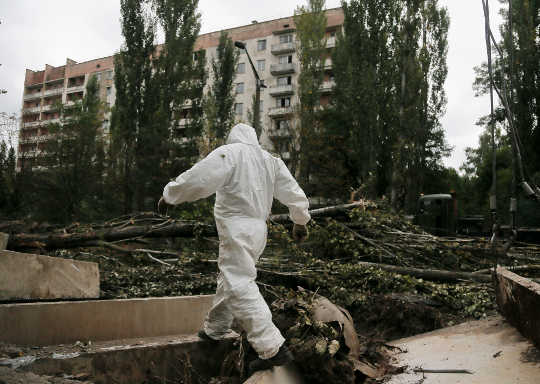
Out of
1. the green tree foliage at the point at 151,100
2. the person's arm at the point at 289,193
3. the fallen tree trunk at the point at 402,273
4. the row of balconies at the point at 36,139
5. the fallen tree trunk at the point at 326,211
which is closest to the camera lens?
the person's arm at the point at 289,193

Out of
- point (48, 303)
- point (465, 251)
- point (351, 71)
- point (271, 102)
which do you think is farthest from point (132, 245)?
point (271, 102)

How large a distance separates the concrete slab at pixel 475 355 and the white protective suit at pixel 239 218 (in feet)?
3.59

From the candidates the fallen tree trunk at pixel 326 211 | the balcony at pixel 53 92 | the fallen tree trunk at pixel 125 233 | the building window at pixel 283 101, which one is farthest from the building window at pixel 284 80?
the fallen tree trunk at pixel 125 233

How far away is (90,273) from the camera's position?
148 inches

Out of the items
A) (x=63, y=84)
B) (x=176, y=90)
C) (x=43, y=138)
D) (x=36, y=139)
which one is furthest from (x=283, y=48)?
(x=63, y=84)

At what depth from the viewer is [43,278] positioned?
3414 millimetres

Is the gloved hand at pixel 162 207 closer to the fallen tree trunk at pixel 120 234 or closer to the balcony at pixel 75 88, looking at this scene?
the fallen tree trunk at pixel 120 234

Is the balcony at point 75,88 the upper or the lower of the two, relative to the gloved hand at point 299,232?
upper

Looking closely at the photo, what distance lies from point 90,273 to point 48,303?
21.6 inches

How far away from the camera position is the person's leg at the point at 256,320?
8.55 ft

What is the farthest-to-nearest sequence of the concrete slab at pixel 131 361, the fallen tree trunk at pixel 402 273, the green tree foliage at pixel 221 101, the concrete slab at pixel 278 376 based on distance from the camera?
1. the green tree foliage at pixel 221 101
2. the fallen tree trunk at pixel 402 273
3. the concrete slab at pixel 131 361
4. the concrete slab at pixel 278 376

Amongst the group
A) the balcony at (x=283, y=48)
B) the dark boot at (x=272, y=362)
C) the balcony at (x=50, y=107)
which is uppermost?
the balcony at (x=283, y=48)

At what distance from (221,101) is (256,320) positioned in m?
22.4

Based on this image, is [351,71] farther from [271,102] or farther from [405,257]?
[271,102]
